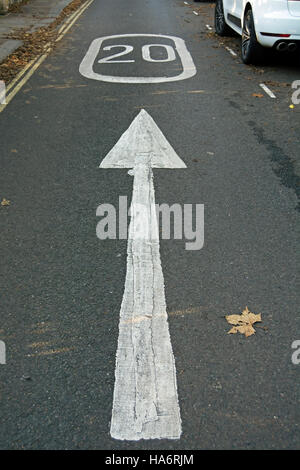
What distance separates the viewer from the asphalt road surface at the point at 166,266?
282 cm

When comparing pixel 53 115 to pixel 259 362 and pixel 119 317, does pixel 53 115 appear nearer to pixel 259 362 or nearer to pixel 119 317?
pixel 119 317

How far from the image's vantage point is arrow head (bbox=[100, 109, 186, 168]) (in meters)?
5.94

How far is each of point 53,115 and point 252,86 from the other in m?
3.60

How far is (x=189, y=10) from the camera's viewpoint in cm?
1905

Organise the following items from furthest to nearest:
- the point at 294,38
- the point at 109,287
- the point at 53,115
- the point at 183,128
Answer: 1. the point at 294,38
2. the point at 53,115
3. the point at 183,128
4. the point at 109,287

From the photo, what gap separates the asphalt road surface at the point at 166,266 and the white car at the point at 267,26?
2.82 ft

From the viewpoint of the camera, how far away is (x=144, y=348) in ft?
10.7

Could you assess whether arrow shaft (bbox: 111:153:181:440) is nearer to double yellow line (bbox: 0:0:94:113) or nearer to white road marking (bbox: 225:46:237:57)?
double yellow line (bbox: 0:0:94:113)

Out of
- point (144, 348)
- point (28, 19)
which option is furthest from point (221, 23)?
point (144, 348)

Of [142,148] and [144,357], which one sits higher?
[144,357]

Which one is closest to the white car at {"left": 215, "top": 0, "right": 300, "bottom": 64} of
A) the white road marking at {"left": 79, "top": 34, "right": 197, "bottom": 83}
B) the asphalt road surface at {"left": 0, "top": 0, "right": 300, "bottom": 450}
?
the asphalt road surface at {"left": 0, "top": 0, "right": 300, "bottom": 450}

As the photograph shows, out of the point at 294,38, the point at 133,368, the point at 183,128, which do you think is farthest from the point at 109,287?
the point at 294,38

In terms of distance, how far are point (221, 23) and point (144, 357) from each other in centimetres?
1172

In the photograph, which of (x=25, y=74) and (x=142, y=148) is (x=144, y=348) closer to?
(x=142, y=148)
